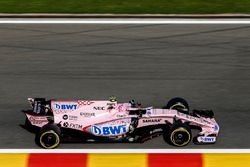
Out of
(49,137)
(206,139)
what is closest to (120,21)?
(206,139)

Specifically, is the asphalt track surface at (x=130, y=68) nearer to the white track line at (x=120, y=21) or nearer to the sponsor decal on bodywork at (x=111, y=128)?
the sponsor decal on bodywork at (x=111, y=128)

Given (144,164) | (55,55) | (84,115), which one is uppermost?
(55,55)

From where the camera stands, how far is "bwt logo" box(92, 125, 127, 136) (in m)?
12.5

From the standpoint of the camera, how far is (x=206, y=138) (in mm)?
12617

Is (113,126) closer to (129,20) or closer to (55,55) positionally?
(55,55)

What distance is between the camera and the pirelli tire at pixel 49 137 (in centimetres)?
1225

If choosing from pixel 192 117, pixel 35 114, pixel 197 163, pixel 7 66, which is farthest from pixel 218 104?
pixel 7 66

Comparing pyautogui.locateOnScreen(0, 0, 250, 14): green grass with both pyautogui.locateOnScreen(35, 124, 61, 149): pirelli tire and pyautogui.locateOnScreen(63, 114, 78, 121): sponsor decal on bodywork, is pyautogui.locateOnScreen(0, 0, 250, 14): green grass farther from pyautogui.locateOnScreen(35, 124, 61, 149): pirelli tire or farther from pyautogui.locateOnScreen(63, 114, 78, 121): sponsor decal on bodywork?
pyautogui.locateOnScreen(35, 124, 61, 149): pirelli tire

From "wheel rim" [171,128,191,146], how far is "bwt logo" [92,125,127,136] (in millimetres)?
880

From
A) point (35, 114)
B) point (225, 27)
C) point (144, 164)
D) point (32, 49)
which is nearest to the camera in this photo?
point (144, 164)

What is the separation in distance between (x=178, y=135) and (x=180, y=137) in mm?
51

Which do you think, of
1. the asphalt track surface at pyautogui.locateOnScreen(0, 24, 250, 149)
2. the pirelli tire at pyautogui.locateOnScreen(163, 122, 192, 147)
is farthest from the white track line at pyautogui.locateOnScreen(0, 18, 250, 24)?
the pirelli tire at pyautogui.locateOnScreen(163, 122, 192, 147)

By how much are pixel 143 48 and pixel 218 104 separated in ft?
12.8

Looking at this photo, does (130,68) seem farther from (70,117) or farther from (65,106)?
(70,117)
